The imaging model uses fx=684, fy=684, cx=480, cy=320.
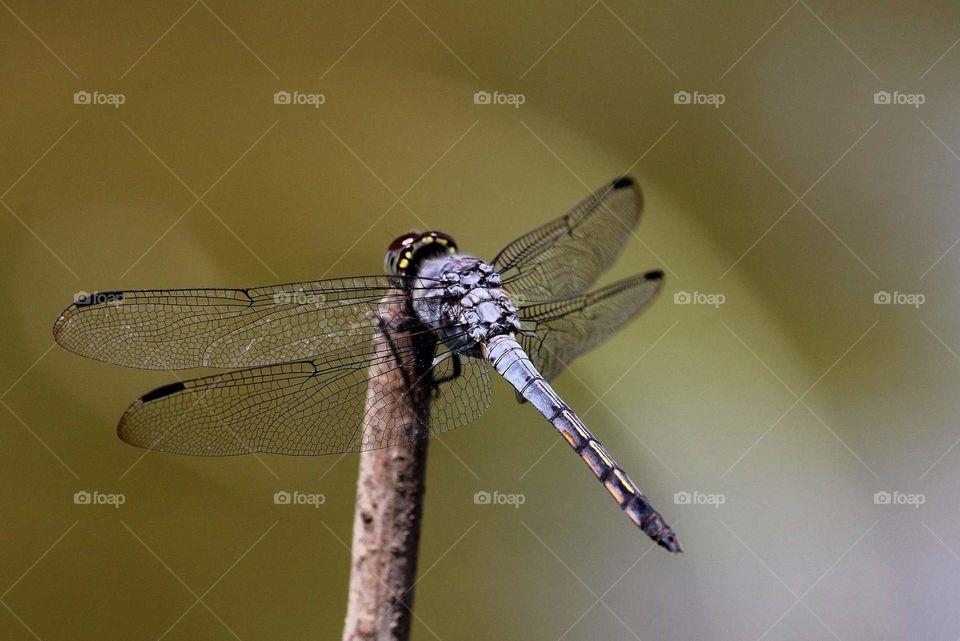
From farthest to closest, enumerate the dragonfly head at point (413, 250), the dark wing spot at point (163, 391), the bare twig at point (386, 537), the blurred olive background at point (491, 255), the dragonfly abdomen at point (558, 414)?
the blurred olive background at point (491, 255)
the dragonfly head at point (413, 250)
the dragonfly abdomen at point (558, 414)
the dark wing spot at point (163, 391)
the bare twig at point (386, 537)

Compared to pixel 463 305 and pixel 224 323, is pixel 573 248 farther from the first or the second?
pixel 224 323

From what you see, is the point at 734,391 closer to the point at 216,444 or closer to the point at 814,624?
the point at 814,624

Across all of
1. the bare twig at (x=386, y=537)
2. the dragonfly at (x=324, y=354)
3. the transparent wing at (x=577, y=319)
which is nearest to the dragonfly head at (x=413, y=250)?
the dragonfly at (x=324, y=354)

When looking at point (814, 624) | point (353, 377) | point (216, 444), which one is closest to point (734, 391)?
point (814, 624)

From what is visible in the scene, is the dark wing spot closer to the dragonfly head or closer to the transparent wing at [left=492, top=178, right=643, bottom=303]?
the dragonfly head

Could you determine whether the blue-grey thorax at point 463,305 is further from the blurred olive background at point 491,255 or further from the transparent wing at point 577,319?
the blurred olive background at point 491,255

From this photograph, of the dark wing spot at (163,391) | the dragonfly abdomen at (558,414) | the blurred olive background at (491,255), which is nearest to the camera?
the dark wing spot at (163,391)

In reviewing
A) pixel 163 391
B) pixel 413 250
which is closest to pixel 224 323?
pixel 163 391
